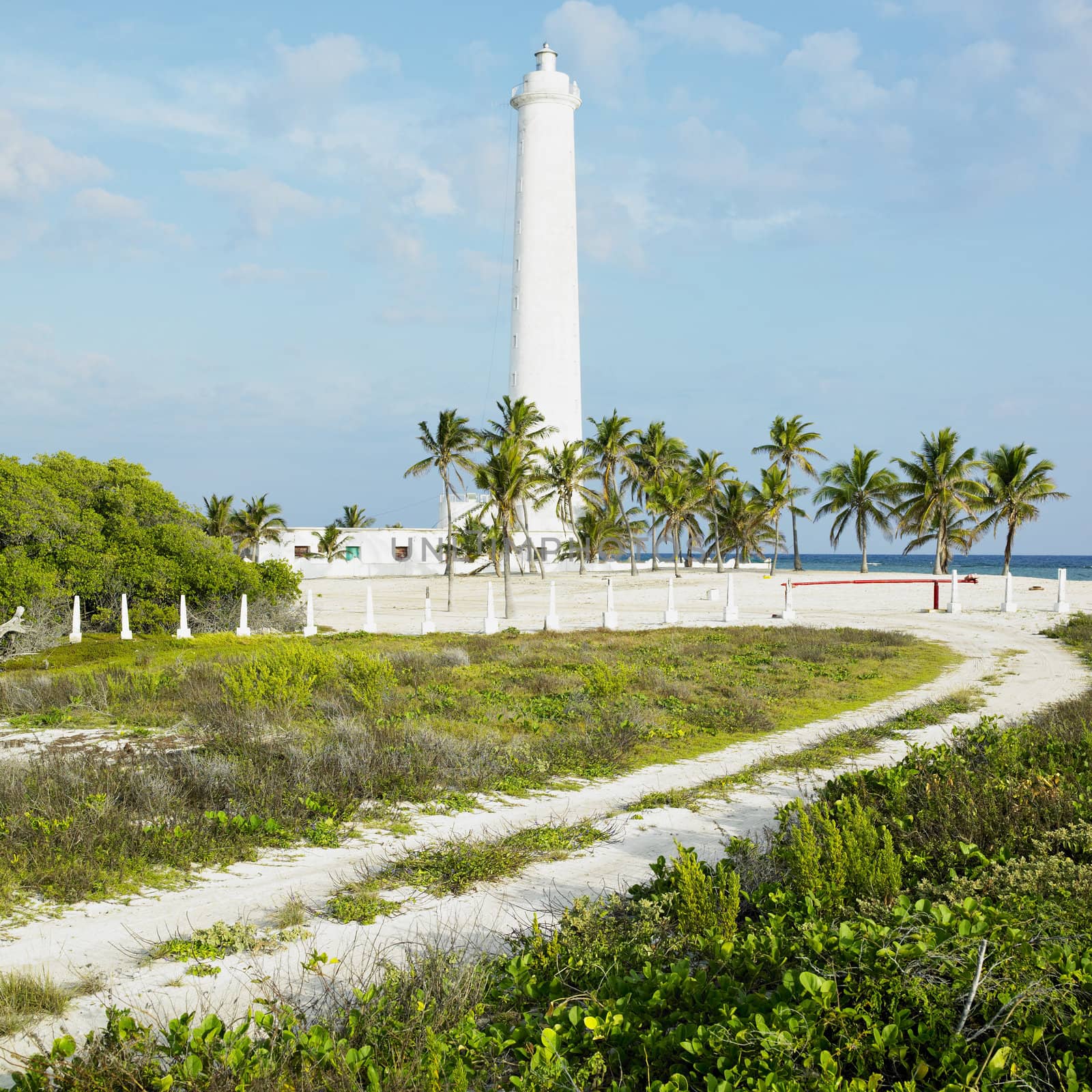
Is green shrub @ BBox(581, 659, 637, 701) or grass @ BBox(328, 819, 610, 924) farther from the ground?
green shrub @ BBox(581, 659, 637, 701)

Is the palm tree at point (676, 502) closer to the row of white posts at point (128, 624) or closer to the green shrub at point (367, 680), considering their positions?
the row of white posts at point (128, 624)

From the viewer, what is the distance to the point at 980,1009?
3.18 m

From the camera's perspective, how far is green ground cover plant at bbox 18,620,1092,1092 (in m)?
3.02

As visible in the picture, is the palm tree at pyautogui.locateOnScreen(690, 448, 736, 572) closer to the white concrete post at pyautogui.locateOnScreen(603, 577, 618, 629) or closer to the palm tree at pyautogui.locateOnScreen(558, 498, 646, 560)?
the palm tree at pyautogui.locateOnScreen(558, 498, 646, 560)

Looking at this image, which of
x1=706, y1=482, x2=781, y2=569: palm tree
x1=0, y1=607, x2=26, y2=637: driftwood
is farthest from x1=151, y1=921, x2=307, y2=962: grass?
x1=706, y1=482, x2=781, y2=569: palm tree

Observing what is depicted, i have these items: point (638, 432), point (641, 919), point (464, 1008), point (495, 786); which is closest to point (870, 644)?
point (495, 786)

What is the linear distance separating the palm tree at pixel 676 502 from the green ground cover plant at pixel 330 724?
30746 millimetres

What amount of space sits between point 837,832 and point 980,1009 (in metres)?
1.57

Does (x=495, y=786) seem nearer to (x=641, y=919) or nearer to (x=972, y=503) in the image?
(x=641, y=919)

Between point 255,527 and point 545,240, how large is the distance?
27.4 metres

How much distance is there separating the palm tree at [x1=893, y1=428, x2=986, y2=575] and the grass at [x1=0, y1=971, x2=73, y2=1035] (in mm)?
47870

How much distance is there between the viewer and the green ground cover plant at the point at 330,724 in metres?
6.14

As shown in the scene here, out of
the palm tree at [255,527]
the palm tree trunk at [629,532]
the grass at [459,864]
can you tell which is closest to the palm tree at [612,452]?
the palm tree trunk at [629,532]

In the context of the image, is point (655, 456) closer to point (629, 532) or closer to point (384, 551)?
point (629, 532)
